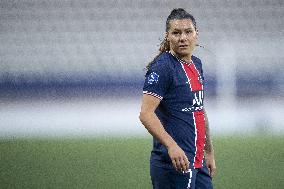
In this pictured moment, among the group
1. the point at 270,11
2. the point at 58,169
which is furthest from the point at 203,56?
the point at 58,169

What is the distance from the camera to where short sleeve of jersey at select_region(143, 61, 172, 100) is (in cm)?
338

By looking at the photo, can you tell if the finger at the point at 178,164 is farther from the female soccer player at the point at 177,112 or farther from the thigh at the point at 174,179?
the thigh at the point at 174,179

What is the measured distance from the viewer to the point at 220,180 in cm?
680

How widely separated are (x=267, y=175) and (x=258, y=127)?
7194 mm

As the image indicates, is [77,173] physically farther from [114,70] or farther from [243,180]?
[114,70]

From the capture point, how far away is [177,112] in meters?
3.50

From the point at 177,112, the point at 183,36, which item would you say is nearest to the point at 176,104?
the point at 177,112

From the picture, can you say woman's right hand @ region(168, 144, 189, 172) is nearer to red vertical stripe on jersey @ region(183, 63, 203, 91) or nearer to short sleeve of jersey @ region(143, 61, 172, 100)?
short sleeve of jersey @ region(143, 61, 172, 100)

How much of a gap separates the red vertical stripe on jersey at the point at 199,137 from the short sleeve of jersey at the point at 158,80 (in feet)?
1.02

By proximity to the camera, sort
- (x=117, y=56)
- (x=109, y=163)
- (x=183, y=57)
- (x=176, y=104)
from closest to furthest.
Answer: (x=176, y=104), (x=183, y=57), (x=109, y=163), (x=117, y=56)

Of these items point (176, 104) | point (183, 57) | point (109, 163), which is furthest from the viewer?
point (109, 163)

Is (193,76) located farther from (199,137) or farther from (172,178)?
(172,178)

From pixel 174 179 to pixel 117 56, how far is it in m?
13.3

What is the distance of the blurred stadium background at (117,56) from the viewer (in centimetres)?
1595
